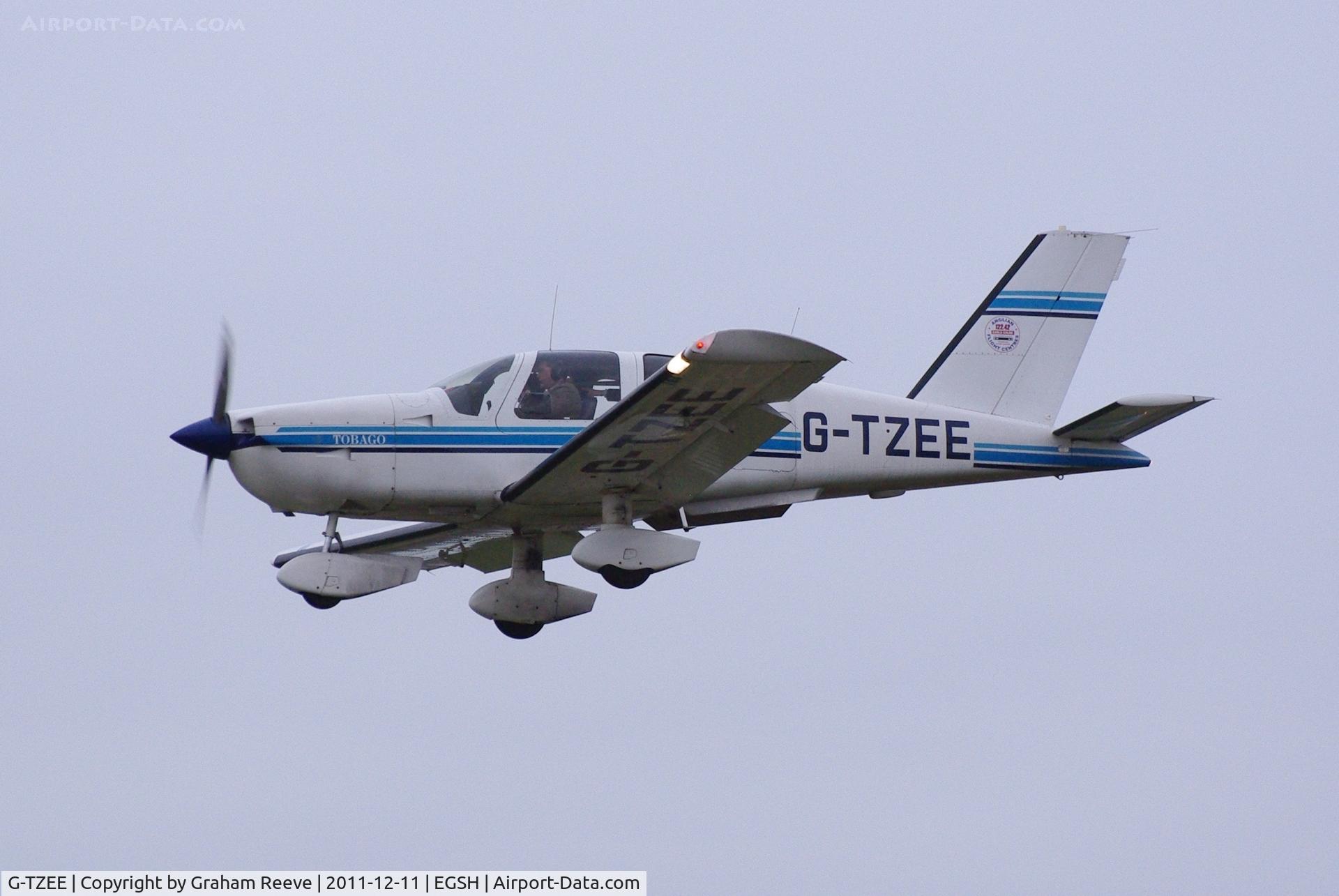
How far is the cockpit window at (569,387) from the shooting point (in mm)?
16047

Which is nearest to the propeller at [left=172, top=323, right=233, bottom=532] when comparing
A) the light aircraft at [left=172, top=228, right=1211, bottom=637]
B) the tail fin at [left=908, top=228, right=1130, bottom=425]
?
the light aircraft at [left=172, top=228, right=1211, bottom=637]

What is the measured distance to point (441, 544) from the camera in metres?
18.2

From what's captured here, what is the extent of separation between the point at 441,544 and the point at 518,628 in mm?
1271

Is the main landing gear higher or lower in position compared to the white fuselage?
lower

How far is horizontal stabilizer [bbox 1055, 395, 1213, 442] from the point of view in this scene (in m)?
16.2

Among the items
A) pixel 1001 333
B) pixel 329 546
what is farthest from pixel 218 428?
pixel 1001 333

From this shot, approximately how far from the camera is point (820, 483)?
16719 mm

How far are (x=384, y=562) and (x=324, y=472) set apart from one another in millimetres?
962

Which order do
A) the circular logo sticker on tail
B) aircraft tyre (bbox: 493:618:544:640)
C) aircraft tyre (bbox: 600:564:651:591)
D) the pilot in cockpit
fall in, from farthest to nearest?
1. the circular logo sticker on tail
2. aircraft tyre (bbox: 493:618:544:640)
3. the pilot in cockpit
4. aircraft tyre (bbox: 600:564:651:591)

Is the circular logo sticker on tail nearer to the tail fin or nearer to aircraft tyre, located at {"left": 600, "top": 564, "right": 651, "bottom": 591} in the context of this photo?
the tail fin

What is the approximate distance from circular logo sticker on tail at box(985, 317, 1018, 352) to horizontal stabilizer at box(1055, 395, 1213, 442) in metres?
1.18

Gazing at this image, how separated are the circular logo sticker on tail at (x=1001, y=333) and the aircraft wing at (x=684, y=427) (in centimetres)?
353

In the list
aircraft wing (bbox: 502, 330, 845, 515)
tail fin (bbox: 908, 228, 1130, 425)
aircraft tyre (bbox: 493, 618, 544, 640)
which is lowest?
aircraft tyre (bbox: 493, 618, 544, 640)

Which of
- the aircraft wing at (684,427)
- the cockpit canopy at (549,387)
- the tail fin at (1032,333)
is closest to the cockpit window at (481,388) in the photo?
the cockpit canopy at (549,387)
